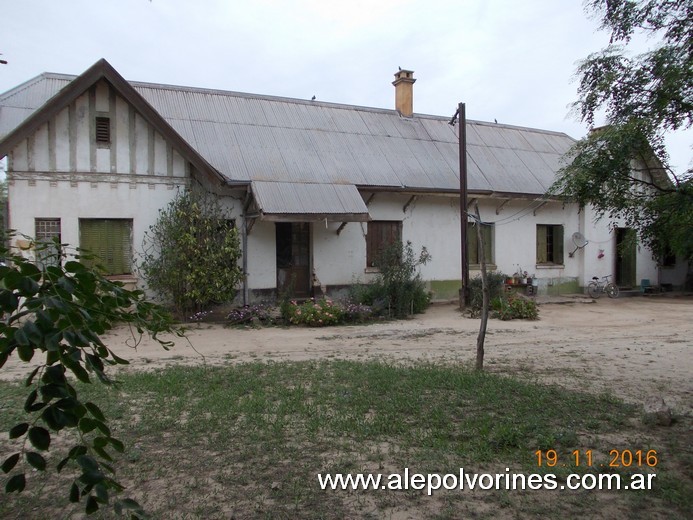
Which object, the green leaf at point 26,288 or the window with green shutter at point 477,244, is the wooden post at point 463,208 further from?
the green leaf at point 26,288

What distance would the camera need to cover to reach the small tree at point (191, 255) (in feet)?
40.7

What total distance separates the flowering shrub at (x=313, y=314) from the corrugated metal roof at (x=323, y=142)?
140 inches

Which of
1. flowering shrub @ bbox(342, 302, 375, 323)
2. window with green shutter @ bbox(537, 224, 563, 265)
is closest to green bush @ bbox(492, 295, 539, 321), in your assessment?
flowering shrub @ bbox(342, 302, 375, 323)

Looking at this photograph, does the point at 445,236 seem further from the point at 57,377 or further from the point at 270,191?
the point at 57,377

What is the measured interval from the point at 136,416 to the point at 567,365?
6177 millimetres

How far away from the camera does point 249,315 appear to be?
42.0 feet

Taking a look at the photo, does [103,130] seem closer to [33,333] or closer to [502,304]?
[502,304]

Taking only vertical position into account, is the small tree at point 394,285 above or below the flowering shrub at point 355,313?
above

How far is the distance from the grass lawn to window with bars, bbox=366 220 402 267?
8.91 m

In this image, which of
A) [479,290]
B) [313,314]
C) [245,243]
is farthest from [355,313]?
[479,290]

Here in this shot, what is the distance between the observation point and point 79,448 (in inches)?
73.6

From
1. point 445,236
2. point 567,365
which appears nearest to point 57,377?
point 567,365

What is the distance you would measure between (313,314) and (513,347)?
15.2ft
